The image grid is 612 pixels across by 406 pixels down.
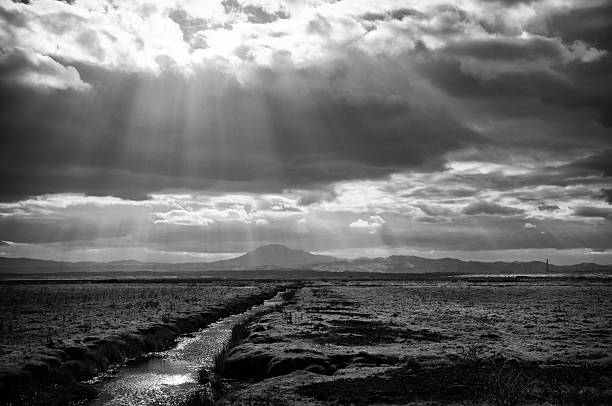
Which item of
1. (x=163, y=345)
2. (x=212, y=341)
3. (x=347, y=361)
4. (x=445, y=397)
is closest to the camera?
(x=445, y=397)

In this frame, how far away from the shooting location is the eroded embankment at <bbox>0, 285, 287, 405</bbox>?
59.0 ft

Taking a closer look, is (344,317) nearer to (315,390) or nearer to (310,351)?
(310,351)

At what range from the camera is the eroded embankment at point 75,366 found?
17969 millimetres

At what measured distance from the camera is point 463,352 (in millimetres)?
23344

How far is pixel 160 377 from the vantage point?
2206 cm

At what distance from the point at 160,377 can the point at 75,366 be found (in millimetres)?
3941

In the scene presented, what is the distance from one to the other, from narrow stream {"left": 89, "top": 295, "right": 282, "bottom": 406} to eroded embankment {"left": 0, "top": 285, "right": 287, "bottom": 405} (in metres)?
0.86

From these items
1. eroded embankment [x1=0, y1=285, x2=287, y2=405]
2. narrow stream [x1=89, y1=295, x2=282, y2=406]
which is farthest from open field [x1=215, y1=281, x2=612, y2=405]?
eroded embankment [x1=0, y1=285, x2=287, y2=405]

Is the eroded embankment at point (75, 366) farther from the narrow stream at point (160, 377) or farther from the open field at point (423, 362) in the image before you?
the open field at point (423, 362)

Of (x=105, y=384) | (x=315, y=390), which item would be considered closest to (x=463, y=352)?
(x=315, y=390)

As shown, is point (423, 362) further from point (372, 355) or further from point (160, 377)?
point (160, 377)

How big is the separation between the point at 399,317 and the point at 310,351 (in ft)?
66.4

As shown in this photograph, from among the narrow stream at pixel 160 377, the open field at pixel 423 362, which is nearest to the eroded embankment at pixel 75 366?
the narrow stream at pixel 160 377

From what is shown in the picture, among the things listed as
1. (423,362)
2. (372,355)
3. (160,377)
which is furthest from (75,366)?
(423,362)
